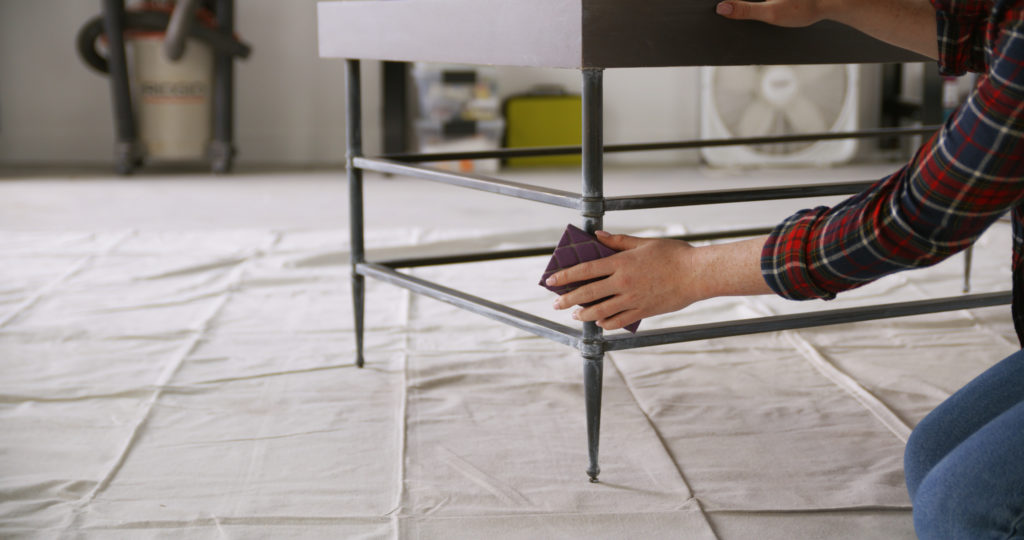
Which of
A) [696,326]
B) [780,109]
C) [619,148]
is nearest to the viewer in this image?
[696,326]

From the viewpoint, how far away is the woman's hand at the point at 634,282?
0.87m

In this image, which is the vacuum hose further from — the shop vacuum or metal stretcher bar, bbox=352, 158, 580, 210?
metal stretcher bar, bbox=352, 158, 580, 210

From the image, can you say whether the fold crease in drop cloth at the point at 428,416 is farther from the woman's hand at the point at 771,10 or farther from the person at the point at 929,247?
the woman's hand at the point at 771,10

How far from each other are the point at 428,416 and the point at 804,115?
314 centimetres

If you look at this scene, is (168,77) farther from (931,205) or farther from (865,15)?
(931,205)

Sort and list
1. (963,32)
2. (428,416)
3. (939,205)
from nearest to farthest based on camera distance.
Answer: (939,205)
(963,32)
(428,416)

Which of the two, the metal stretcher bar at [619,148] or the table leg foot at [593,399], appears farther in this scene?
the metal stretcher bar at [619,148]

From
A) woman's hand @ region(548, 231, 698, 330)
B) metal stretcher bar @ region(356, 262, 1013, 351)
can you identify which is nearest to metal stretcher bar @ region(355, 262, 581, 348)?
metal stretcher bar @ region(356, 262, 1013, 351)

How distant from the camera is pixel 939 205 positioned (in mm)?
684

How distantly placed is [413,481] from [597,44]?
508 millimetres

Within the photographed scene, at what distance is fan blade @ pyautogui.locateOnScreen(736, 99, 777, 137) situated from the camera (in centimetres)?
402

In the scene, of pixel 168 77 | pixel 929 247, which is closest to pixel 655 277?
pixel 929 247

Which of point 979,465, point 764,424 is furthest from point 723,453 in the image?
point 979,465

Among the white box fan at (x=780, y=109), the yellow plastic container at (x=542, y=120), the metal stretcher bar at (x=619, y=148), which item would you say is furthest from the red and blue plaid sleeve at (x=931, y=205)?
the yellow plastic container at (x=542, y=120)
